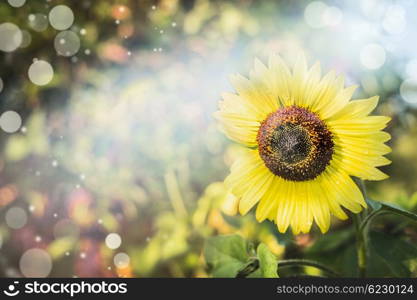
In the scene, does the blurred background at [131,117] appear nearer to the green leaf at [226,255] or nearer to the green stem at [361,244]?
the green leaf at [226,255]

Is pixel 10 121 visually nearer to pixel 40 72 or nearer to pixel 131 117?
pixel 40 72

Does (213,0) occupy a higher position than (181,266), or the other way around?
(213,0)

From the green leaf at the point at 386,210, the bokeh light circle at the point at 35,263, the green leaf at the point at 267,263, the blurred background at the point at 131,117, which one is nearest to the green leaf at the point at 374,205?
the green leaf at the point at 386,210

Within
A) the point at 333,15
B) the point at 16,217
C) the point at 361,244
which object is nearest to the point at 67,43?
the point at 16,217

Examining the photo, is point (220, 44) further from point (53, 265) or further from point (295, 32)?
point (53, 265)

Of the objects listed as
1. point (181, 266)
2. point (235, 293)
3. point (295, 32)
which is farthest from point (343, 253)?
point (295, 32)

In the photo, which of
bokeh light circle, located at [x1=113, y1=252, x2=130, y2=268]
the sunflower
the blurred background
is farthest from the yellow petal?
bokeh light circle, located at [x1=113, y1=252, x2=130, y2=268]
